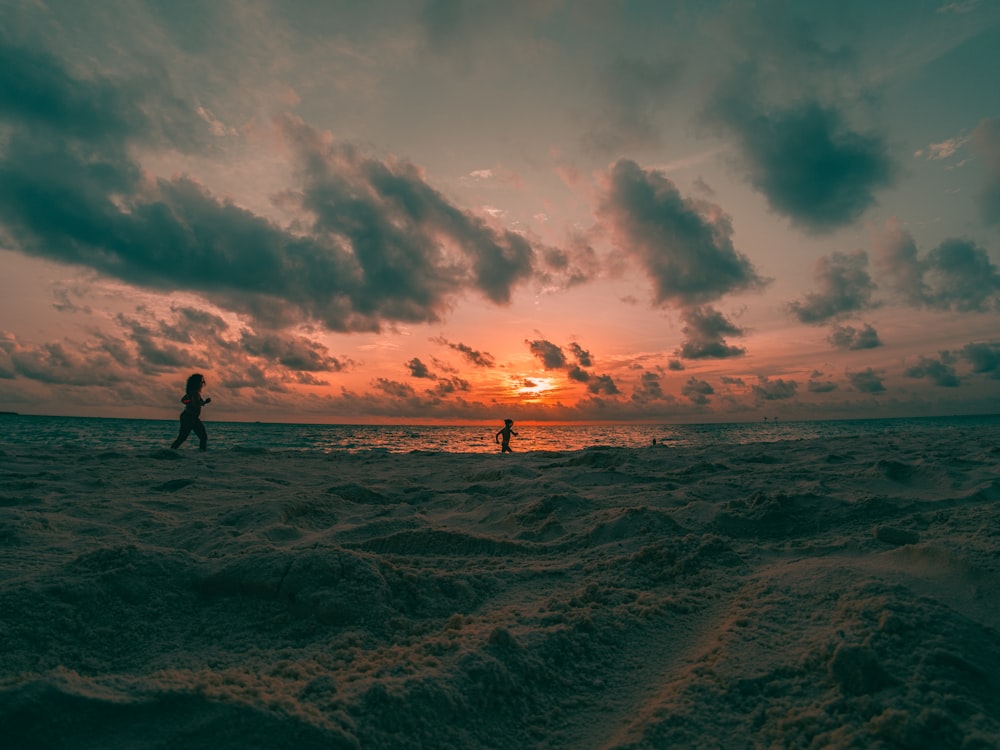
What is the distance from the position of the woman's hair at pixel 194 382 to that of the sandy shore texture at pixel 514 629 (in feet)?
27.7

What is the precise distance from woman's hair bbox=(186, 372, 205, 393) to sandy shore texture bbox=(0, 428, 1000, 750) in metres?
8.44

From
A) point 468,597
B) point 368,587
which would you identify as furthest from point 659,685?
point 368,587

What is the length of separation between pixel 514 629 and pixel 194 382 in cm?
1281

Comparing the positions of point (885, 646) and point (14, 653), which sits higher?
point (885, 646)

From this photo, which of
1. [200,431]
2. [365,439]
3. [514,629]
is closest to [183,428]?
[200,431]

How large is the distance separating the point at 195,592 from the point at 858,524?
15.7ft

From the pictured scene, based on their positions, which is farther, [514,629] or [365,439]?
[365,439]

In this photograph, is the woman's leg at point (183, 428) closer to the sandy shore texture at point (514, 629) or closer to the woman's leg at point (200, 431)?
the woman's leg at point (200, 431)

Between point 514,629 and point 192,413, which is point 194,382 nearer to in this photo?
point 192,413

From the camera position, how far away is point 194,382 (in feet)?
40.9

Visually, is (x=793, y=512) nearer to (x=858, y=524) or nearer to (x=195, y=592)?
(x=858, y=524)

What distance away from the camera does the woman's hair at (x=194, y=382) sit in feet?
40.3

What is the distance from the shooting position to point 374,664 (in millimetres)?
2043

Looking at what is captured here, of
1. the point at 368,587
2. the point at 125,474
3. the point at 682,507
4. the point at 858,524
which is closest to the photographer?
the point at 368,587
